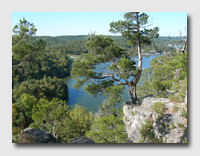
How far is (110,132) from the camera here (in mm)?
4395

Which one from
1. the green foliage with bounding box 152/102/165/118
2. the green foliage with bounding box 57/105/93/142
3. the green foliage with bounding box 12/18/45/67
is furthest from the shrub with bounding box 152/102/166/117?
the green foliage with bounding box 57/105/93/142

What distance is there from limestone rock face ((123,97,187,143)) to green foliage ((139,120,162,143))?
0.06 meters

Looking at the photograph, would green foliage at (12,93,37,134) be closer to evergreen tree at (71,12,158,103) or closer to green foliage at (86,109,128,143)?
green foliage at (86,109,128,143)

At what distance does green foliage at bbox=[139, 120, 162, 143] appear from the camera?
3499 mm

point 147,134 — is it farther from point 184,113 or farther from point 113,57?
point 113,57

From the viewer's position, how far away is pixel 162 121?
3.59 meters

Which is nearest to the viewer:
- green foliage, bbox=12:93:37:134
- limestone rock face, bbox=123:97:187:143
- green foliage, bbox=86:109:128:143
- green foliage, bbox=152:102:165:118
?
limestone rock face, bbox=123:97:187:143

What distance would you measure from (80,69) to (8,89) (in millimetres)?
1779

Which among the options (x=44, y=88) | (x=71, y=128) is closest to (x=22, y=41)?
(x=71, y=128)

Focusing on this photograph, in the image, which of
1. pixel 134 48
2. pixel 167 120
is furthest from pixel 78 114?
pixel 167 120

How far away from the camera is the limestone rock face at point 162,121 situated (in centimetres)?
337

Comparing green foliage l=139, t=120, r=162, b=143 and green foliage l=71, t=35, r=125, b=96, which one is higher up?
green foliage l=71, t=35, r=125, b=96

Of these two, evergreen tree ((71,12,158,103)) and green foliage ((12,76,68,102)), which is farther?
green foliage ((12,76,68,102))

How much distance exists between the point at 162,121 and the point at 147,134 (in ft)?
1.46
